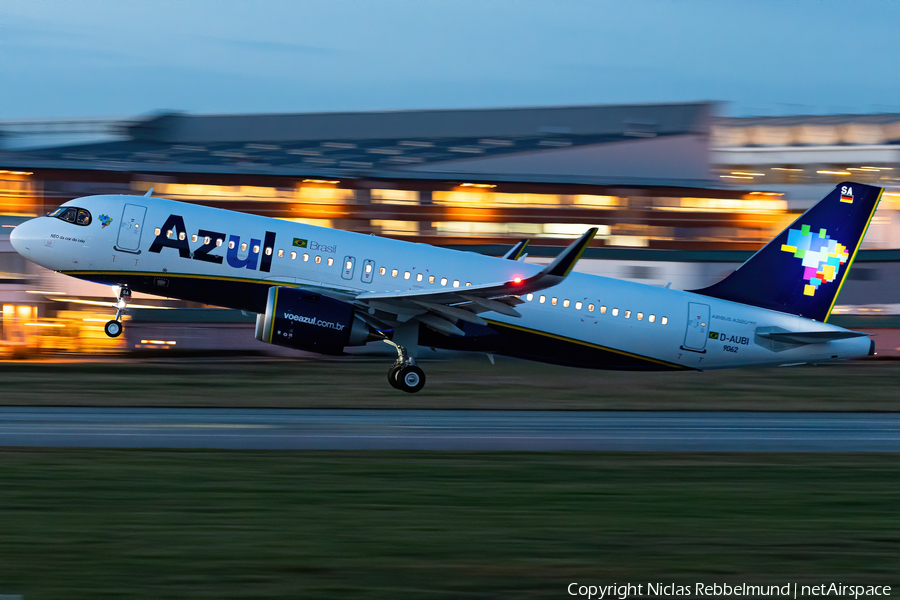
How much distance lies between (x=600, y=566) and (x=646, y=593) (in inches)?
37.3

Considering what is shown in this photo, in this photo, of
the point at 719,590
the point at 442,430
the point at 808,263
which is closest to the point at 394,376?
the point at 442,430

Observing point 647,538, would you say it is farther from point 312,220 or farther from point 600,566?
point 312,220

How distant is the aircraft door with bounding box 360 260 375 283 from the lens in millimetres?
24141

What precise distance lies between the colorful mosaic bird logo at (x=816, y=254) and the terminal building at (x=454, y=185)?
46.9 ft

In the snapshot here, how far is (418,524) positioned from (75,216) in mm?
17105

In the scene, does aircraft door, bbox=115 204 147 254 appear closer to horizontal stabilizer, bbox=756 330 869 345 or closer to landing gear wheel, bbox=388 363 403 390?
landing gear wheel, bbox=388 363 403 390

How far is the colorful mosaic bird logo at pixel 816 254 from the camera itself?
89.4ft

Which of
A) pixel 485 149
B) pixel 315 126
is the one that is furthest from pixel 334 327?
pixel 315 126

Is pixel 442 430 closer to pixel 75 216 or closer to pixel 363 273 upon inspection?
pixel 363 273

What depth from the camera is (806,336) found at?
86.9 ft

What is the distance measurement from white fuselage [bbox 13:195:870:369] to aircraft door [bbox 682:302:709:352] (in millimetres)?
29

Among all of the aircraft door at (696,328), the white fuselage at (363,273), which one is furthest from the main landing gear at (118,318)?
the aircraft door at (696,328)

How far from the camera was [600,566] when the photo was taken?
9250 mm

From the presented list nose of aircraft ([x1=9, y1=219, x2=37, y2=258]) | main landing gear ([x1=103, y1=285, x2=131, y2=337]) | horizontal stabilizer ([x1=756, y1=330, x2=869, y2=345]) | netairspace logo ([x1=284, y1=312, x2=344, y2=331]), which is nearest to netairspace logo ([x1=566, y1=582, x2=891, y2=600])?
netairspace logo ([x1=284, y1=312, x2=344, y2=331])
